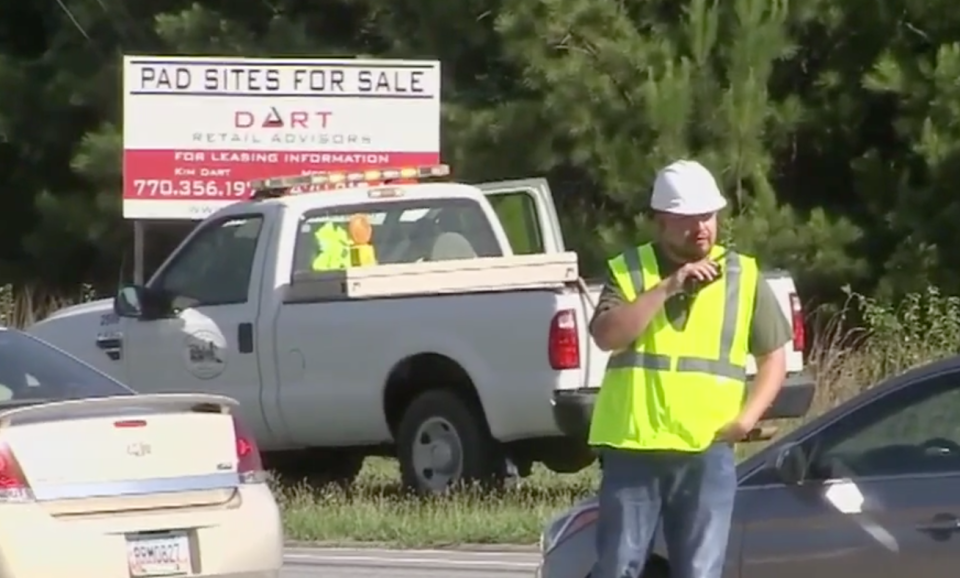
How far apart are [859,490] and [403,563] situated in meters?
5.11

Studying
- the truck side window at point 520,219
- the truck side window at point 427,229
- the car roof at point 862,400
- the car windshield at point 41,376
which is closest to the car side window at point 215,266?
the truck side window at point 427,229

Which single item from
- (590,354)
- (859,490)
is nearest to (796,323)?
(590,354)

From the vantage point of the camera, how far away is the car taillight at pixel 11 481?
8609 millimetres

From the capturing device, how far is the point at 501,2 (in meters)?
24.1

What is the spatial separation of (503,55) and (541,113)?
1.05 metres

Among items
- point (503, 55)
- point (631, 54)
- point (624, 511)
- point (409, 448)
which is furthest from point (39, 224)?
point (624, 511)

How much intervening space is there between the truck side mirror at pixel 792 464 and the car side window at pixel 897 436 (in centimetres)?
3

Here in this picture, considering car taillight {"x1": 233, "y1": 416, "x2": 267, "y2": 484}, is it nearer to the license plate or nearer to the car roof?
the license plate

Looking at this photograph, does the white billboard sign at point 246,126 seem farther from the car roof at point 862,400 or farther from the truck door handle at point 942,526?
the truck door handle at point 942,526

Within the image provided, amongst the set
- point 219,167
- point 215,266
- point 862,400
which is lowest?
point 862,400

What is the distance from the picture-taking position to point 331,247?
1452cm

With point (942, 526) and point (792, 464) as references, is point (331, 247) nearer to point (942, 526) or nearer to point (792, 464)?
point (792, 464)

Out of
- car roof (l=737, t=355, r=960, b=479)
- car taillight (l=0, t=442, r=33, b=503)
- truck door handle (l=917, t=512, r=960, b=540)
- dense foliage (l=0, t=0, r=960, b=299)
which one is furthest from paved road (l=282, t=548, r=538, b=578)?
dense foliage (l=0, t=0, r=960, b=299)

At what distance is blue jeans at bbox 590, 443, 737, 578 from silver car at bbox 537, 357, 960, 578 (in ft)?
1.34
